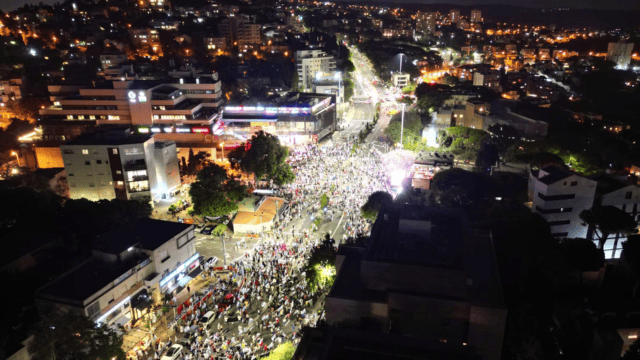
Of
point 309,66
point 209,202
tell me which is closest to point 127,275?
point 209,202

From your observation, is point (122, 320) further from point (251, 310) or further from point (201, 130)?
point (201, 130)

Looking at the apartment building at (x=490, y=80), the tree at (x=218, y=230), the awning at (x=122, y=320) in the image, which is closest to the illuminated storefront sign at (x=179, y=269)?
the awning at (x=122, y=320)

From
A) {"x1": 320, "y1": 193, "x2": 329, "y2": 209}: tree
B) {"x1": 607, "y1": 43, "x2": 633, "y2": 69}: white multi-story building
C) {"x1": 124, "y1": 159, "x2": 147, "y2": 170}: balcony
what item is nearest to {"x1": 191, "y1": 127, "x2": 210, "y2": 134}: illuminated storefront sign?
{"x1": 124, "y1": 159, "x2": 147, "y2": 170}: balcony

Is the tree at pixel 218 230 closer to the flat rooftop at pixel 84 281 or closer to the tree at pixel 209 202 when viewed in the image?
the tree at pixel 209 202

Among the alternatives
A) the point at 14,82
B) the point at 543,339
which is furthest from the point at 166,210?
the point at 14,82

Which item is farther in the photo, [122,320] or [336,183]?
[336,183]

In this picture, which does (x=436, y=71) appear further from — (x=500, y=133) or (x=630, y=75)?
Answer: (x=500, y=133)

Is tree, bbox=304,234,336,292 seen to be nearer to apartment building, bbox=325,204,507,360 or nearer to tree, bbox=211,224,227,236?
apartment building, bbox=325,204,507,360
